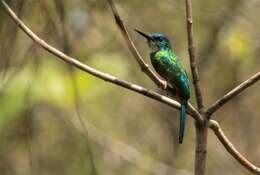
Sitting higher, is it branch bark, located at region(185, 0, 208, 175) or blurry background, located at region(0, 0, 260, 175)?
branch bark, located at region(185, 0, 208, 175)

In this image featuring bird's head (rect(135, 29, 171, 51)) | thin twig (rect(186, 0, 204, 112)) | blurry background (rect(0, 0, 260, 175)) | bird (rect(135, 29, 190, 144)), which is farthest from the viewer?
blurry background (rect(0, 0, 260, 175))

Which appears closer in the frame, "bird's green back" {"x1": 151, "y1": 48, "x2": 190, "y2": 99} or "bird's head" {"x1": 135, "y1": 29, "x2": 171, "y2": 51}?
"bird's green back" {"x1": 151, "y1": 48, "x2": 190, "y2": 99}

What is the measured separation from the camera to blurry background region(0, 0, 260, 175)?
10.6 ft

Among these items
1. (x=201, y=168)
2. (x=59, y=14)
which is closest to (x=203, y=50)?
(x=59, y=14)

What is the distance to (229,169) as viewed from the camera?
4.54 m

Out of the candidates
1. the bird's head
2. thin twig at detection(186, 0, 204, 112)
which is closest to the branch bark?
thin twig at detection(186, 0, 204, 112)

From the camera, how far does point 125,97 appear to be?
4.75 metres

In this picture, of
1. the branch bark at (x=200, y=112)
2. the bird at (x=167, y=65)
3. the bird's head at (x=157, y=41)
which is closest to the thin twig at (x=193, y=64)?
the branch bark at (x=200, y=112)

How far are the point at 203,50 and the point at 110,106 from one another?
1.05 meters

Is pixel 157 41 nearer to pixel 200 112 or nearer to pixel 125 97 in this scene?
pixel 200 112

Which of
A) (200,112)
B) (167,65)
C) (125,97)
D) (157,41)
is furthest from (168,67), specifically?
(125,97)

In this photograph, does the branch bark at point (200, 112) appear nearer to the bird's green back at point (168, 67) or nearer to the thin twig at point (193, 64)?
the thin twig at point (193, 64)

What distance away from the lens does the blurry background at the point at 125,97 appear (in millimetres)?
3240

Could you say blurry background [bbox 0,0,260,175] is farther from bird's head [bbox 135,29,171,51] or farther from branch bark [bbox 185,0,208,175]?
branch bark [bbox 185,0,208,175]
